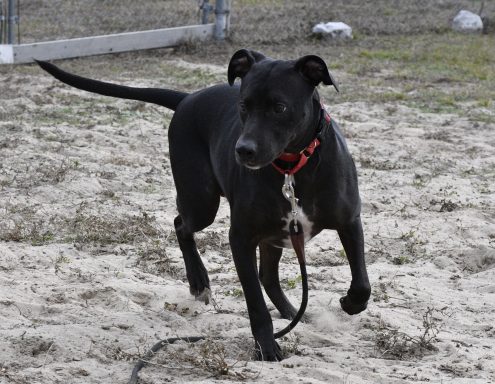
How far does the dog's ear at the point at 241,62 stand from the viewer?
4398 millimetres

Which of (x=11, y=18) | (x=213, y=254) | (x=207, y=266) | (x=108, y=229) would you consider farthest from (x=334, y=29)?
(x=207, y=266)

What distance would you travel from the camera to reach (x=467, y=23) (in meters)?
14.6

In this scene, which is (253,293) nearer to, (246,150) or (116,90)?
(246,150)

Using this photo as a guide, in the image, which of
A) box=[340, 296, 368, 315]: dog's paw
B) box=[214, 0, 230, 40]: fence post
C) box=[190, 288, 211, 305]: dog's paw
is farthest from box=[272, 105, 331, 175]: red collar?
box=[214, 0, 230, 40]: fence post

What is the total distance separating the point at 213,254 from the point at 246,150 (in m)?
2.14

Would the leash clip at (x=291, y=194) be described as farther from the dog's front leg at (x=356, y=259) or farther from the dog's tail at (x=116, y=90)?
the dog's tail at (x=116, y=90)

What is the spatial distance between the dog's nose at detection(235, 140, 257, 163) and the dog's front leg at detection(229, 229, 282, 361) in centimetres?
53

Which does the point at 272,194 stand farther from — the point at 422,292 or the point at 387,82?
the point at 387,82

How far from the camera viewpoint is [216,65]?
11.9 meters

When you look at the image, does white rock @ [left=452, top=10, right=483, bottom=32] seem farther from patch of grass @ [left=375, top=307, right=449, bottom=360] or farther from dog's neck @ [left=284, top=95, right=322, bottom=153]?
dog's neck @ [left=284, top=95, right=322, bottom=153]

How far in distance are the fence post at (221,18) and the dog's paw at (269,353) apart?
9204 mm

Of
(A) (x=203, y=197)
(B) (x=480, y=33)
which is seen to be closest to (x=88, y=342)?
(A) (x=203, y=197)

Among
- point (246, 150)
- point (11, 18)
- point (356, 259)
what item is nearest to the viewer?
point (246, 150)

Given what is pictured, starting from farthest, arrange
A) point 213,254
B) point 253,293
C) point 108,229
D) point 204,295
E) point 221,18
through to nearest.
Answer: point 221,18 < point 108,229 < point 213,254 < point 204,295 < point 253,293
